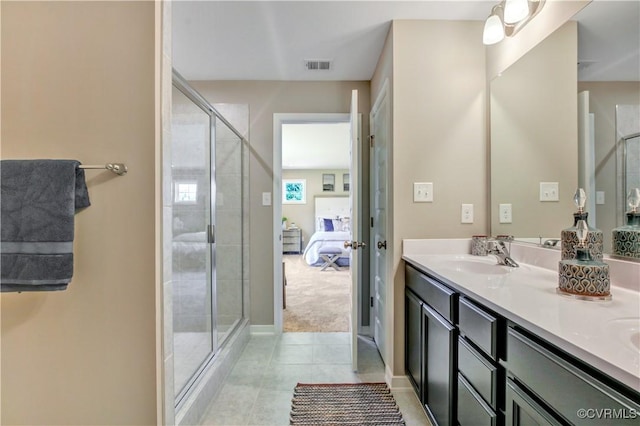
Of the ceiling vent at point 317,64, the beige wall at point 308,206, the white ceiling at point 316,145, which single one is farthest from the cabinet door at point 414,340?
the beige wall at point 308,206

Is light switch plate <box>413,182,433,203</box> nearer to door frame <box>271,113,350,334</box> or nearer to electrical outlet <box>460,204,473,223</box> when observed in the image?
electrical outlet <box>460,204,473,223</box>

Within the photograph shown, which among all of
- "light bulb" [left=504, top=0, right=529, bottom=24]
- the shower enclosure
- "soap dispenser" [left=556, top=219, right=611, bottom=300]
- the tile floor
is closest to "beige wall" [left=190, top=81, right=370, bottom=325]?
the shower enclosure

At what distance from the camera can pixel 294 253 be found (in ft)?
25.3

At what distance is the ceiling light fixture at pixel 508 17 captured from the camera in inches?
56.4

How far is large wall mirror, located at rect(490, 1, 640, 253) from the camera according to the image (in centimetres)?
108

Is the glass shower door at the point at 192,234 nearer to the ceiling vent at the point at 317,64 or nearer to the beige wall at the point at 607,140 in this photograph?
the ceiling vent at the point at 317,64

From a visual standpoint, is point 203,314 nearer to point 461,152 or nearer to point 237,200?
point 237,200

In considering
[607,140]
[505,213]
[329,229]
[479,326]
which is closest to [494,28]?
[607,140]

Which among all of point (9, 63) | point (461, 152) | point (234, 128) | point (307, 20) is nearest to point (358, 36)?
point (307, 20)

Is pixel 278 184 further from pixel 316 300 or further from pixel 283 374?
pixel 316 300

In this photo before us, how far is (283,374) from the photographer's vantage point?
6.52 feet

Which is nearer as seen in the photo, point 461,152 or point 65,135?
point 65,135

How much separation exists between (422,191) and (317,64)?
55.7 inches

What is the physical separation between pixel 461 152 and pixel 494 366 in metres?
1.30
